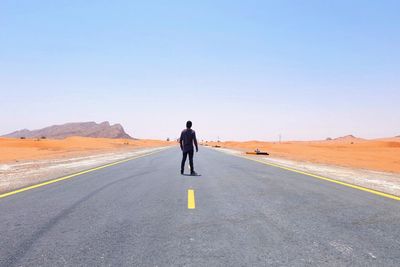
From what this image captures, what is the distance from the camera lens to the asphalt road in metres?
3.90

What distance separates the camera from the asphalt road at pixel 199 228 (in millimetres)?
3904

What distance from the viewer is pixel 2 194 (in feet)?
27.3

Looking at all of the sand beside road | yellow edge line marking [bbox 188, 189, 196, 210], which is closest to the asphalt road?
yellow edge line marking [bbox 188, 189, 196, 210]

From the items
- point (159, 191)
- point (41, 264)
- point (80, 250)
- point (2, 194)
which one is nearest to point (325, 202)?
point (159, 191)

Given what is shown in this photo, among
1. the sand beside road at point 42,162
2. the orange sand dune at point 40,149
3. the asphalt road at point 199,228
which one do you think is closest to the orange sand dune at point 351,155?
the asphalt road at point 199,228

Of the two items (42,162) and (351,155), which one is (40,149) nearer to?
(42,162)

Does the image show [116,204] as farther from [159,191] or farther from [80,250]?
[80,250]

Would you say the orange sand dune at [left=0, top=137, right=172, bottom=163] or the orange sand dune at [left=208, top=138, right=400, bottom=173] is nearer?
the orange sand dune at [left=208, top=138, right=400, bottom=173]

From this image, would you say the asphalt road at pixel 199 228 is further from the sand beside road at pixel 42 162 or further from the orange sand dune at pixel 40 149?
the orange sand dune at pixel 40 149

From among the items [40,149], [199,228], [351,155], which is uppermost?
[40,149]

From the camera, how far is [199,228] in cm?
514

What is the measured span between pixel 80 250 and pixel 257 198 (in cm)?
443

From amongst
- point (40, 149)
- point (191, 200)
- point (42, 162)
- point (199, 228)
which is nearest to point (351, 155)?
point (42, 162)

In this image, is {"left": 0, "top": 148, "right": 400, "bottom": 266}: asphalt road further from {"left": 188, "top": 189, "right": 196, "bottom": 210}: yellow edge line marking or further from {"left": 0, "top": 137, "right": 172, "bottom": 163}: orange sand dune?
{"left": 0, "top": 137, "right": 172, "bottom": 163}: orange sand dune
